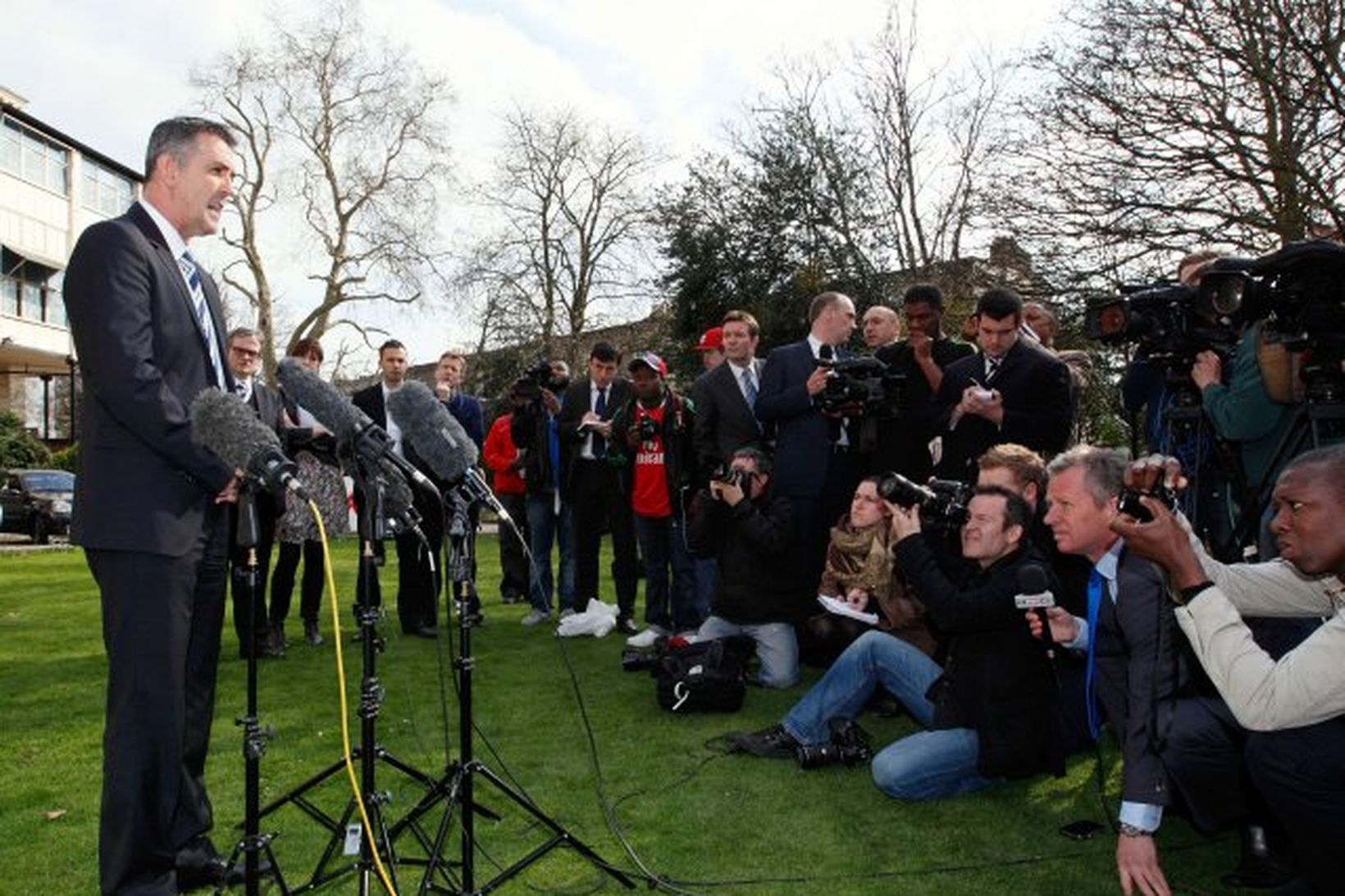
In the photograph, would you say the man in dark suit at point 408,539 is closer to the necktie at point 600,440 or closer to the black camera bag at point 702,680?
the necktie at point 600,440

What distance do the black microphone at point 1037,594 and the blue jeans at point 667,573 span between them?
3761 mm

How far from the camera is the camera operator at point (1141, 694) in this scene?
2875mm

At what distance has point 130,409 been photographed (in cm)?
282

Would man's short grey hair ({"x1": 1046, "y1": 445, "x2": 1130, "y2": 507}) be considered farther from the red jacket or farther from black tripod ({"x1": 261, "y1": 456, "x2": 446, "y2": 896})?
the red jacket

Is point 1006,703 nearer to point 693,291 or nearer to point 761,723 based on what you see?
point 761,723

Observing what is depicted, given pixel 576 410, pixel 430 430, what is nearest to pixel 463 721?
pixel 430 430

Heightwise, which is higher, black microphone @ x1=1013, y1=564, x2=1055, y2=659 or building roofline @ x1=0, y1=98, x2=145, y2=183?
building roofline @ x1=0, y1=98, x2=145, y2=183

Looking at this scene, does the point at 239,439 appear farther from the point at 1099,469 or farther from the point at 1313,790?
the point at 1313,790

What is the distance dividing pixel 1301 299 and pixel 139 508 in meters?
3.46

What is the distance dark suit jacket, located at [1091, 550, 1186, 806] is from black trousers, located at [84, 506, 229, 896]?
2587 millimetres

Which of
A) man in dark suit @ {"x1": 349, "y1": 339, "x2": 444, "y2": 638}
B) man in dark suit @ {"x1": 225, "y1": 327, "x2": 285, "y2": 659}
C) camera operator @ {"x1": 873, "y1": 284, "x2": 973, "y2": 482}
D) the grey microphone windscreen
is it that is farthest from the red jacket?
the grey microphone windscreen

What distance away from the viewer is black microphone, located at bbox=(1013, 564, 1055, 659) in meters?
3.48

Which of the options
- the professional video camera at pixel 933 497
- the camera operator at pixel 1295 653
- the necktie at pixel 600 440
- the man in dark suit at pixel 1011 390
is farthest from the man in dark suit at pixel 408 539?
the camera operator at pixel 1295 653

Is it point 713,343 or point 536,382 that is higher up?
point 713,343
